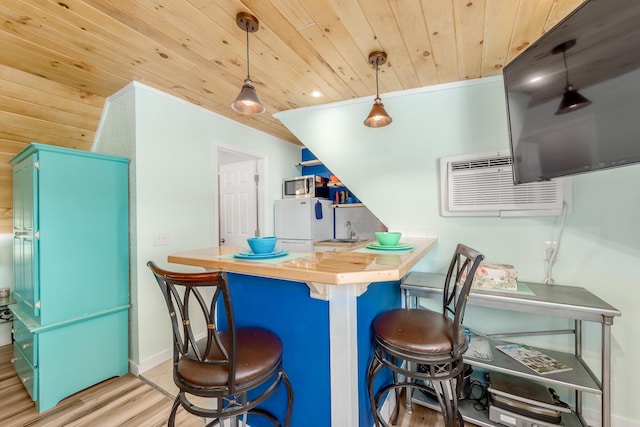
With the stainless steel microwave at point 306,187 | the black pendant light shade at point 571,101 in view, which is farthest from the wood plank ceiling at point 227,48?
the stainless steel microwave at point 306,187

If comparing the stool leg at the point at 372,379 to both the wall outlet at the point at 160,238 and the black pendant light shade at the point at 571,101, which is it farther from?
the wall outlet at the point at 160,238

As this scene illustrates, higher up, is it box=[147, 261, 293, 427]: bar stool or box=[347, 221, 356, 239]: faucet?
box=[347, 221, 356, 239]: faucet

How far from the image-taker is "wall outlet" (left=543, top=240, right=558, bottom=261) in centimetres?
183

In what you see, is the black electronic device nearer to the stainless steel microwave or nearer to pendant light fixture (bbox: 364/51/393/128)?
pendant light fixture (bbox: 364/51/393/128)

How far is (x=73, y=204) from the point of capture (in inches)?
77.4

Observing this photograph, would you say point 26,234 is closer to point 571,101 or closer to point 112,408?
point 112,408

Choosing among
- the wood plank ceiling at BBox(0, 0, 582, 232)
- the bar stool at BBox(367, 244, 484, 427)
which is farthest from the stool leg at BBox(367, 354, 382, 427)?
the wood plank ceiling at BBox(0, 0, 582, 232)

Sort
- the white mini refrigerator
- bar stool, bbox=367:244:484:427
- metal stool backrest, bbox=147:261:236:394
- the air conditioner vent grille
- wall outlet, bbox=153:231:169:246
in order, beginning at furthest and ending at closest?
the white mini refrigerator, wall outlet, bbox=153:231:169:246, the air conditioner vent grille, bar stool, bbox=367:244:484:427, metal stool backrest, bbox=147:261:236:394

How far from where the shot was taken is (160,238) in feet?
7.79

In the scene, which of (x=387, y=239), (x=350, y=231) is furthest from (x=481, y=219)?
(x=350, y=231)

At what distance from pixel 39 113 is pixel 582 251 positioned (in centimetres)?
418

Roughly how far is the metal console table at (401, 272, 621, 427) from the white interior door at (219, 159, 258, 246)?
231cm

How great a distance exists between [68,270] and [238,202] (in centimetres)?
194

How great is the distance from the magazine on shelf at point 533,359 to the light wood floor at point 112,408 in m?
0.62
